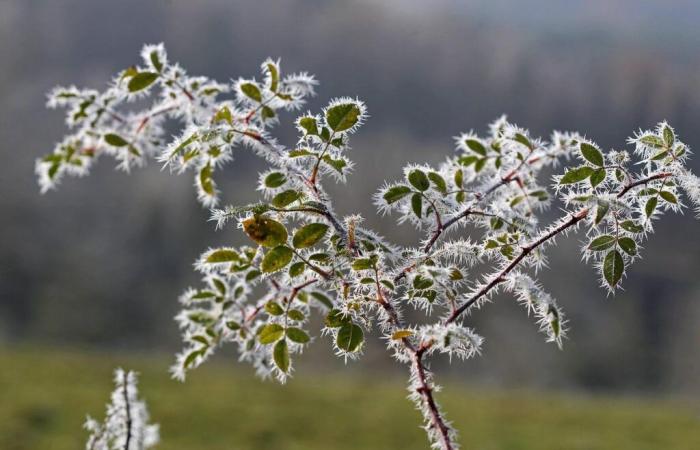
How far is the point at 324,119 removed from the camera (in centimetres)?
116

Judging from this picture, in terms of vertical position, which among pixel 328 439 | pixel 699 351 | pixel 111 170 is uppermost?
pixel 111 170

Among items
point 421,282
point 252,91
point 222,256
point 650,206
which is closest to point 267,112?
point 252,91

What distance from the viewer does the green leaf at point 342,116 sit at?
44.2 inches

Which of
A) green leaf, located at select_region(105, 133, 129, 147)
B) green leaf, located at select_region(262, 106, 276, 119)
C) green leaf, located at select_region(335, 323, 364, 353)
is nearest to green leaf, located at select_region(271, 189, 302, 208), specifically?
green leaf, located at select_region(335, 323, 364, 353)

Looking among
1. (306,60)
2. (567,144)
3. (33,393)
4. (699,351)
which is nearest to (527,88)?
(306,60)

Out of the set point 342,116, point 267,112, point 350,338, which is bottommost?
point 350,338

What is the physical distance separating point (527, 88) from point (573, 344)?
1683cm

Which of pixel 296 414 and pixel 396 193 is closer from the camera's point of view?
pixel 396 193

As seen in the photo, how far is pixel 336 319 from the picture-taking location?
110 centimetres

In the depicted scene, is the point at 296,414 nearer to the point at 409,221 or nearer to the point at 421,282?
the point at 409,221

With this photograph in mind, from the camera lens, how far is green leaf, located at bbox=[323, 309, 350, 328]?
3.58 feet

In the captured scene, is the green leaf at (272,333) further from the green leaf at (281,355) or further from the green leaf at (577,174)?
the green leaf at (577,174)

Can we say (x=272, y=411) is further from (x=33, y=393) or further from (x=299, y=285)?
(x=299, y=285)

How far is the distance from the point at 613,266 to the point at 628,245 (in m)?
0.04
